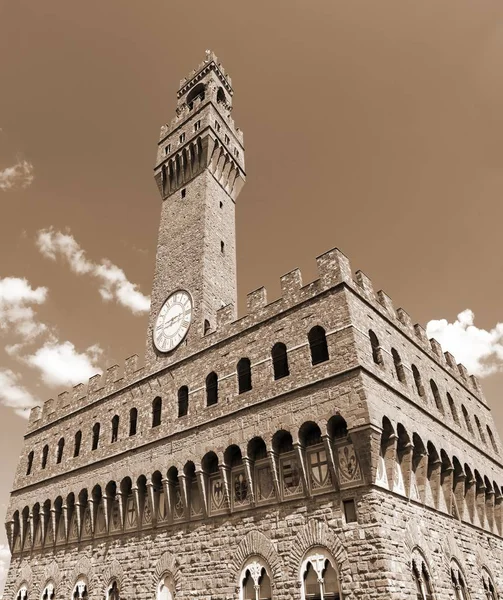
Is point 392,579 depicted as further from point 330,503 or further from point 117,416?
point 117,416

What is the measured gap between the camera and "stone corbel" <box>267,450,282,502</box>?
593 inches

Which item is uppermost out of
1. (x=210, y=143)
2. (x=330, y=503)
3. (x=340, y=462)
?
(x=210, y=143)

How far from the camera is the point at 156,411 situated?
67.9ft

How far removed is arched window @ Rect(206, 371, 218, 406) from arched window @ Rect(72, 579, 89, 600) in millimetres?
9605

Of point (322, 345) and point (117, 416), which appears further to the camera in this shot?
point (117, 416)

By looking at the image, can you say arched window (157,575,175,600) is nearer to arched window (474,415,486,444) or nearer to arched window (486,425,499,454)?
arched window (474,415,486,444)

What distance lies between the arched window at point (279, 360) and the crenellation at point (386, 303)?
15.0ft

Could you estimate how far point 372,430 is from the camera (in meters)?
13.7

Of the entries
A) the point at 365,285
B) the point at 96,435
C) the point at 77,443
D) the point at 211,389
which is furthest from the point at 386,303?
the point at 77,443

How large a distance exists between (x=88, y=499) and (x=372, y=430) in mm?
14126

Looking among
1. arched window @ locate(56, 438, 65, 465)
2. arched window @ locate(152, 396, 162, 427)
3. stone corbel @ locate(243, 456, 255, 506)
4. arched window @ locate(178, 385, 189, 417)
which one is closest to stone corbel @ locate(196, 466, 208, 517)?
stone corbel @ locate(243, 456, 255, 506)

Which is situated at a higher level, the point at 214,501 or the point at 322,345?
the point at 322,345

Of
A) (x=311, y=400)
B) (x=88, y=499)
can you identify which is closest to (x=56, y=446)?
(x=88, y=499)

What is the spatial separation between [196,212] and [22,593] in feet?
67.9
